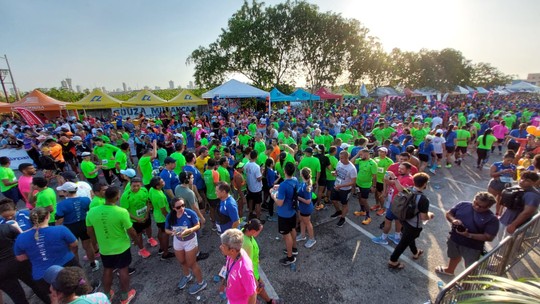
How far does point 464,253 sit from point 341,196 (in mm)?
2250

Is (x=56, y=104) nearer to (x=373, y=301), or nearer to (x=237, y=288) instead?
(x=237, y=288)

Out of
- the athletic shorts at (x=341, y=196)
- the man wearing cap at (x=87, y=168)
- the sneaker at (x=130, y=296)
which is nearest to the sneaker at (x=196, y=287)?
the sneaker at (x=130, y=296)

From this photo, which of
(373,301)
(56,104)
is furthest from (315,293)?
(56,104)

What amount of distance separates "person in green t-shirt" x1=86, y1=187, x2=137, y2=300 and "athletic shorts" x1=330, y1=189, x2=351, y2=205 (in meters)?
4.09

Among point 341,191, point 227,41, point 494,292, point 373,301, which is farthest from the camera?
point 227,41

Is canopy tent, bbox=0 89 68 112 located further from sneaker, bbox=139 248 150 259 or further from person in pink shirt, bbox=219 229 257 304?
person in pink shirt, bbox=219 229 257 304

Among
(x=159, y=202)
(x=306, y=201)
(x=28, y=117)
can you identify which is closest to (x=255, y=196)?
(x=306, y=201)

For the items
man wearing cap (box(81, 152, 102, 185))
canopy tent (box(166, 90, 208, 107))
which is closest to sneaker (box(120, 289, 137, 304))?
man wearing cap (box(81, 152, 102, 185))

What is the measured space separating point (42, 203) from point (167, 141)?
5183 millimetres

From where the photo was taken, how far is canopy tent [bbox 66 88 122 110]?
15742 millimetres

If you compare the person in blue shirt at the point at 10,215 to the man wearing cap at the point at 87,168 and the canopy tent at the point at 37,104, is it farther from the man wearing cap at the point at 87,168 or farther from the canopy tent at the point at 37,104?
the canopy tent at the point at 37,104

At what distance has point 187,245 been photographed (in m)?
3.42

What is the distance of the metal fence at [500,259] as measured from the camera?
2.35 m

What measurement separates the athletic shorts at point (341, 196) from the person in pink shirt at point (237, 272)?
328 cm
